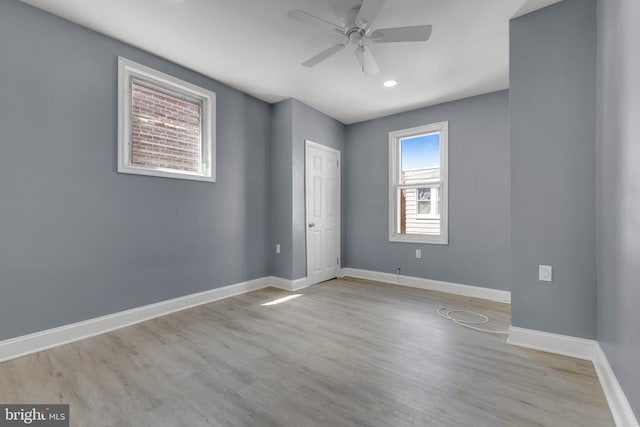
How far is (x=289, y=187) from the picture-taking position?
163 inches

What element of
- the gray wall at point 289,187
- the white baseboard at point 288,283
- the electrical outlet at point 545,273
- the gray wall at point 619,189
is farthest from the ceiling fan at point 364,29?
the white baseboard at point 288,283

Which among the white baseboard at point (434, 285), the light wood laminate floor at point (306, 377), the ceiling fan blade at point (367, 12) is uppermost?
the ceiling fan blade at point (367, 12)

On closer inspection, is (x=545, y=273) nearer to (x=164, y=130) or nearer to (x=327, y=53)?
(x=327, y=53)

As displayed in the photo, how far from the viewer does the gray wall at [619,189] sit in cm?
136

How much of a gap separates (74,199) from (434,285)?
4.38 meters

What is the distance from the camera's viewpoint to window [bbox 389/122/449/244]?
4.18 metres

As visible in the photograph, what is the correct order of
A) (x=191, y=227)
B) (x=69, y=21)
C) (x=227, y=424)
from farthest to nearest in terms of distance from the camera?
1. (x=191, y=227)
2. (x=69, y=21)
3. (x=227, y=424)

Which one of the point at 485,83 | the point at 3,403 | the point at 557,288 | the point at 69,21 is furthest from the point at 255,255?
the point at 485,83

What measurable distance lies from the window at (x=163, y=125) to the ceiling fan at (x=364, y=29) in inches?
67.7

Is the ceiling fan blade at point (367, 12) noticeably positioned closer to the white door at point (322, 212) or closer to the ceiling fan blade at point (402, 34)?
the ceiling fan blade at point (402, 34)

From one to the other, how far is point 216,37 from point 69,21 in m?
1.23

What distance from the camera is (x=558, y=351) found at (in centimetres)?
218

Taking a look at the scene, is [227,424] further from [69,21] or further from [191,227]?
[69,21]

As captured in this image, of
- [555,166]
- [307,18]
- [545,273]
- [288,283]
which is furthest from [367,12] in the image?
[288,283]
